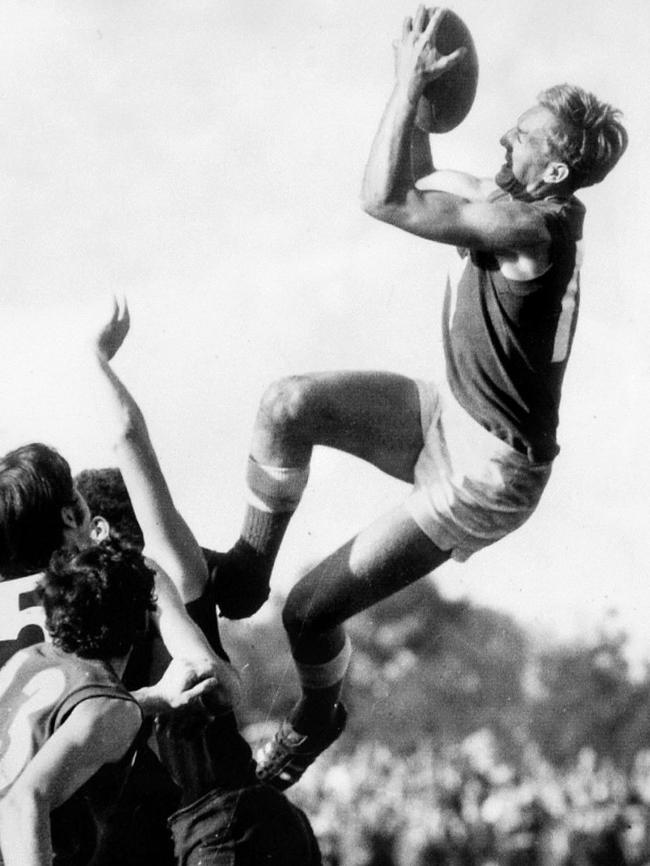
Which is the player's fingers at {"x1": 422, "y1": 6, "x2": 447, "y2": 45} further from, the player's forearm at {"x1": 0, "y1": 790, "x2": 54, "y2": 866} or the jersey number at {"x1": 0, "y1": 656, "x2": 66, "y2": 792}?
the player's forearm at {"x1": 0, "y1": 790, "x2": 54, "y2": 866}

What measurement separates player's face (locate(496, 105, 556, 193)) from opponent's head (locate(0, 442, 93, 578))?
1.13 meters

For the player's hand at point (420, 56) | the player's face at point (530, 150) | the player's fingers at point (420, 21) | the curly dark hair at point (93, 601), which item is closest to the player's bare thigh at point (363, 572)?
the curly dark hair at point (93, 601)

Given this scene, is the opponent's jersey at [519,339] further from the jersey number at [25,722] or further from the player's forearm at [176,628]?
the jersey number at [25,722]

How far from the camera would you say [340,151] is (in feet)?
10.7

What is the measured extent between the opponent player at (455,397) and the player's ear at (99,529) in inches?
10.1

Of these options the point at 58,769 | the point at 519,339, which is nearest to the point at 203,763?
the point at 58,769

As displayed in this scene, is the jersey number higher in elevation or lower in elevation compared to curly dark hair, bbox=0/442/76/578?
lower

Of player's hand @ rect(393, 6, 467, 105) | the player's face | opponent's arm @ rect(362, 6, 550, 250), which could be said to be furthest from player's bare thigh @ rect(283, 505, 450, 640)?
player's hand @ rect(393, 6, 467, 105)

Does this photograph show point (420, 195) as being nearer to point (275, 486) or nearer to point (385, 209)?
point (385, 209)

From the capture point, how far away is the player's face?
2.78 meters

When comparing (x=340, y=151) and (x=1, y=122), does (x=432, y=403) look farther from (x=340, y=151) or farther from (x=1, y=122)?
(x=1, y=122)

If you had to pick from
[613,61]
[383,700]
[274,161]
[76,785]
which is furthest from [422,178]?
[76,785]

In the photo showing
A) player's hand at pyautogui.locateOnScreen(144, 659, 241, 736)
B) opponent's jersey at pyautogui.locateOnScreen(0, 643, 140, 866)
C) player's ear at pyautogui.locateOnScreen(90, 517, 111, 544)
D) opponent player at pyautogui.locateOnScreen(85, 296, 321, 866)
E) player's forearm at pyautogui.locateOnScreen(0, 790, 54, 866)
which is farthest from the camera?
player's ear at pyautogui.locateOnScreen(90, 517, 111, 544)

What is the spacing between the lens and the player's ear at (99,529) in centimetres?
294
